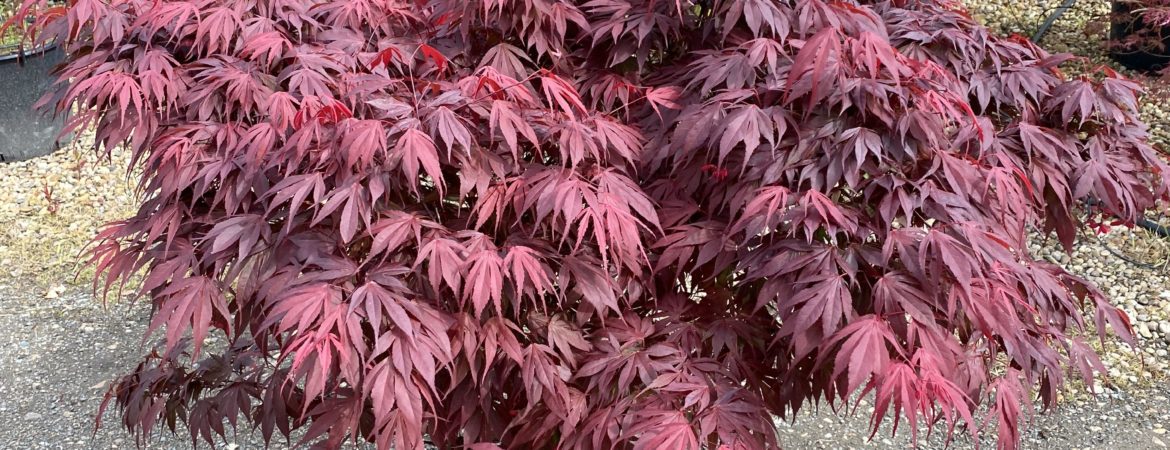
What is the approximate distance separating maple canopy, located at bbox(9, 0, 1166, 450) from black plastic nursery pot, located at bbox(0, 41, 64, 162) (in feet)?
14.4

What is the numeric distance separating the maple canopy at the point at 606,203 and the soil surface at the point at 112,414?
1.25 metres

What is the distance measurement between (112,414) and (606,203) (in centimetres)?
270

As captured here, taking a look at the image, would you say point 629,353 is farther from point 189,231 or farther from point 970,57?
point 970,57

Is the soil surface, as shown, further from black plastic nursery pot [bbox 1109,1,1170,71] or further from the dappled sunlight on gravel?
black plastic nursery pot [bbox 1109,1,1170,71]

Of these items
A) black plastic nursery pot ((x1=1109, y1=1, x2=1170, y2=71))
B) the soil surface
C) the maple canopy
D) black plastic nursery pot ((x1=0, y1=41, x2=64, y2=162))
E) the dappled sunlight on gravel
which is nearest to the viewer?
the maple canopy

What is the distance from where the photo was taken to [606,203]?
1.64m

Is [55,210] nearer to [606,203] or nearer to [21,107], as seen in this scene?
[21,107]

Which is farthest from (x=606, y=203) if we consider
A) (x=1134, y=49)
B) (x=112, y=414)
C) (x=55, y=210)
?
(x=1134, y=49)

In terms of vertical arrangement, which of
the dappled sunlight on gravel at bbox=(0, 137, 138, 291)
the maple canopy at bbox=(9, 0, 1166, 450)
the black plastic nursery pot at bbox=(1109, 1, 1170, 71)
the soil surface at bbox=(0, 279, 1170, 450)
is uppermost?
the maple canopy at bbox=(9, 0, 1166, 450)

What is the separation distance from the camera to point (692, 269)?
75.6 inches

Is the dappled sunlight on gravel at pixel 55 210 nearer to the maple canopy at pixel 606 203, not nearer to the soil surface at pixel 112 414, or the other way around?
the soil surface at pixel 112 414

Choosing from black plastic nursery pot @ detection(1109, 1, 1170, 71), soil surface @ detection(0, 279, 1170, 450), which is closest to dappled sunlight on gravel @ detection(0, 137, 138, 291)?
soil surface @ detection(0, 279, 1170, 450)

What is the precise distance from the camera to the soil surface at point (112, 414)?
333 cm

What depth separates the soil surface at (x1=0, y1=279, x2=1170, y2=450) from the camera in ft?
10.9
